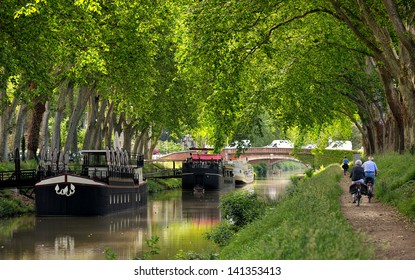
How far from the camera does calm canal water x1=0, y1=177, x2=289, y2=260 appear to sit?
32.7 metres

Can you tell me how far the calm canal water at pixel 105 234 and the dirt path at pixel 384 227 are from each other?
5.30m

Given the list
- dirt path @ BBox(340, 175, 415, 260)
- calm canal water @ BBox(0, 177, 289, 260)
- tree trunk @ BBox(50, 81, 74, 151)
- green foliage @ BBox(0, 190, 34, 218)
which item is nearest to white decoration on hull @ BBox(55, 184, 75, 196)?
calm canal water @ BBox(0, 177, 289, 260)

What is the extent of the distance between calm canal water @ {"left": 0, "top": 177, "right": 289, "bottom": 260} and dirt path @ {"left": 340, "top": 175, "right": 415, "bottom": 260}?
17.4ft

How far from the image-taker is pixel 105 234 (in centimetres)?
3978

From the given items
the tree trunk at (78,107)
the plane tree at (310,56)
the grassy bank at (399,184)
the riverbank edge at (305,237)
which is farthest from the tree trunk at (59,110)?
the riverbank edge at (305,237)

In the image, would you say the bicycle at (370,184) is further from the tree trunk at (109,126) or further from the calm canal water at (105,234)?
the tree trunk at (109,126)

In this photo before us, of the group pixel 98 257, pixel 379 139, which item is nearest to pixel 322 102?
pixel 379 139

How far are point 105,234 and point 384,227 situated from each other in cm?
1778

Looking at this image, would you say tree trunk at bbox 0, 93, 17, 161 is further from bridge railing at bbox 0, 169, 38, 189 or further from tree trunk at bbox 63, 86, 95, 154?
tree trunk at bbox 63, 86, 95, 154

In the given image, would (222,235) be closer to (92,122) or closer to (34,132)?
(34,132)

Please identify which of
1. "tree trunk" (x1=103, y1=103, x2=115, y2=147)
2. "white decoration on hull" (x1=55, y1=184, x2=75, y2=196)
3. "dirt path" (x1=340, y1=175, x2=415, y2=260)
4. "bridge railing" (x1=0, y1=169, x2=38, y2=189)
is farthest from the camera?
"tree trunk" (x1=103, y1=103, x2=115, y2=147)

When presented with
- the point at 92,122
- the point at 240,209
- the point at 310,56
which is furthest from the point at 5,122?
the point at 240,209
